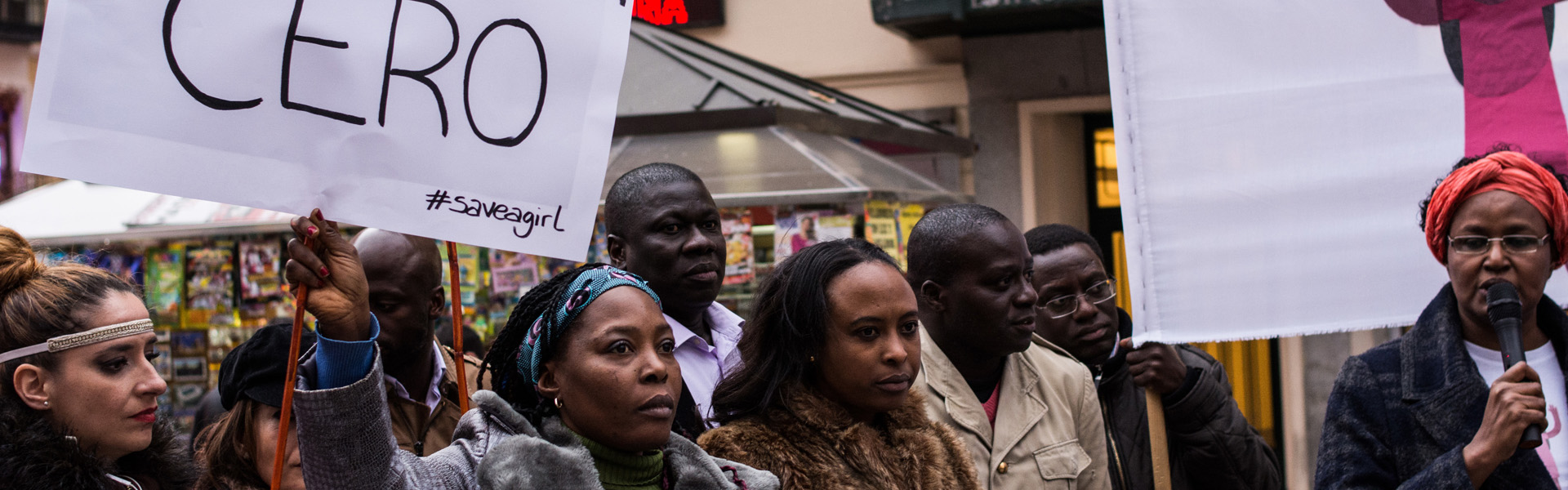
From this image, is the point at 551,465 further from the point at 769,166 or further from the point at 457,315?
the point at 769,166

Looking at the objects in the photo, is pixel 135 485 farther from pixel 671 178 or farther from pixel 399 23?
pixel 671 178

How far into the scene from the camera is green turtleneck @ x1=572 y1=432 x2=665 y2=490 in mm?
2148

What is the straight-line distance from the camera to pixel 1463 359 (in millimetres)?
2766

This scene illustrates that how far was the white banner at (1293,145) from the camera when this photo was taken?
3.12m

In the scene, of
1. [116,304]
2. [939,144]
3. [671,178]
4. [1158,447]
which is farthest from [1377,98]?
[939,144]

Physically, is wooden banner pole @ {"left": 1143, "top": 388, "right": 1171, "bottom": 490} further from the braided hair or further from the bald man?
the bald man

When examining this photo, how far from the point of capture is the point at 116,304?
2.35m

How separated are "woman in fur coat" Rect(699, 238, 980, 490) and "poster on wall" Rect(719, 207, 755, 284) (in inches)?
154

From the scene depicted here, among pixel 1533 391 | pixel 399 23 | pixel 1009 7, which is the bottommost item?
pixel 1533 391

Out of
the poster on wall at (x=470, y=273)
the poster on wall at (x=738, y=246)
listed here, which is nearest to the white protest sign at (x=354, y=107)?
the poster on wall at (x=738, y=246)

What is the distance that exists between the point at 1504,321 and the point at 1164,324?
0.76 metres

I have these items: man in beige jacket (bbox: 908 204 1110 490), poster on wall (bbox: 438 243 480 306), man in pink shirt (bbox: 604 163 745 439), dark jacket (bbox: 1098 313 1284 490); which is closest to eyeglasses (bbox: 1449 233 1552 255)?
dark jacket (bbox: 1098 313 1284 490)

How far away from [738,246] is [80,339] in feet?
15.1

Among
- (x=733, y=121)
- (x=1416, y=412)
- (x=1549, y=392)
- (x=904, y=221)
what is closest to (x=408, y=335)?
(x=1416, y=412)
